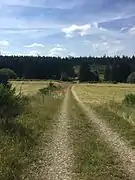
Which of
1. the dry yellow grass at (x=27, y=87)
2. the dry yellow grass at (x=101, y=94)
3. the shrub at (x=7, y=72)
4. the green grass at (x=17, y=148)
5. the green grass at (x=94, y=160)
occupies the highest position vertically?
the shrub at (x=7, y=72)

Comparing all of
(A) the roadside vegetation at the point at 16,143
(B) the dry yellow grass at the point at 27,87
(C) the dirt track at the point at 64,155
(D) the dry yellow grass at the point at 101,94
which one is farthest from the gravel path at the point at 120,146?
(B) the dry yellow grass at the point at 27,87

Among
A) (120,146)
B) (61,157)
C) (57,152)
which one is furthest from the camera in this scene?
(120,146)

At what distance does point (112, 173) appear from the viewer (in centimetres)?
1046

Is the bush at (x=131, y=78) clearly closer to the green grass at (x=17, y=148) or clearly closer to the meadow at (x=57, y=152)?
the meadow at (x=57, y=152)

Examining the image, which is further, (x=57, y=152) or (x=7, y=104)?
(x=7, y=104)

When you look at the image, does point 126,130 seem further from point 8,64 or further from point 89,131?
point 8,64

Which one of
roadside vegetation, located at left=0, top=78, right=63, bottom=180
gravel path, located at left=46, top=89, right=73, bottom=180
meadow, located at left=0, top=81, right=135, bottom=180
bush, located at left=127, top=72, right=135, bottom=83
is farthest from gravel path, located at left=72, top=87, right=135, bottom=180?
bush, located at left=127, top=72, right=135, bottom=83

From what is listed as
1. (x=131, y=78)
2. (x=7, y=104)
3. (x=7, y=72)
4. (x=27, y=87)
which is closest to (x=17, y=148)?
(x=7, y=104)

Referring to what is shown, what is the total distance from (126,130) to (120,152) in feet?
19.4

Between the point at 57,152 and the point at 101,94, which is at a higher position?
the point at 57,152

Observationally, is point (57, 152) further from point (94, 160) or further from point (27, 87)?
point (27, 87)

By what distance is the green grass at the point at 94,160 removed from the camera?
33.5ft

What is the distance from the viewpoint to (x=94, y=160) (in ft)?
38.6

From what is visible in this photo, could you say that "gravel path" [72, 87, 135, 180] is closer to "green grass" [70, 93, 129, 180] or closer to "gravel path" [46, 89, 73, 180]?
"green grass" [70, 93, 129, 180]
